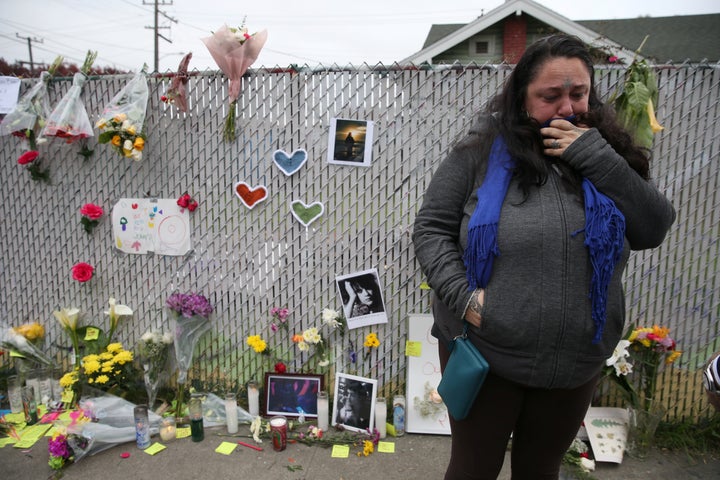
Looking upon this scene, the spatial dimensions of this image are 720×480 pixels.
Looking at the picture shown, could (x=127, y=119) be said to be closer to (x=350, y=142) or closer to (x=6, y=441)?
(x=350, y=142)

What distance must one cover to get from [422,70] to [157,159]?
1.80 m

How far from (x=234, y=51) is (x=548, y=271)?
2282 mm

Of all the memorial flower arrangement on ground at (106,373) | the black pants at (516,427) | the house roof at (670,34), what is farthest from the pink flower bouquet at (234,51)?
the house roof at (670,34)

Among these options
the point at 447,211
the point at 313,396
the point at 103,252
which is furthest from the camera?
the point at 103,252

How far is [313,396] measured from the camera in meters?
2.89

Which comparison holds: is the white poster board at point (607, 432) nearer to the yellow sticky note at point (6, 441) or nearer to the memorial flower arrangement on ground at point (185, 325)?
the memorial flower arrangement on ground at point (185, 325)

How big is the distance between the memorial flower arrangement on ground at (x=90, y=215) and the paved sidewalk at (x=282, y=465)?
1.38 metres

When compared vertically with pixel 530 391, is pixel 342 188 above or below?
above

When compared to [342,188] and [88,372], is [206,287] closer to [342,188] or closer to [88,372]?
[88,372]

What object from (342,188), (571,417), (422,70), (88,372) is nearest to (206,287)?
(88,372)

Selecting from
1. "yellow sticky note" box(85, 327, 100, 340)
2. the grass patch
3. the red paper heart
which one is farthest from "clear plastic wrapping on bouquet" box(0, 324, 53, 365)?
the grass patch

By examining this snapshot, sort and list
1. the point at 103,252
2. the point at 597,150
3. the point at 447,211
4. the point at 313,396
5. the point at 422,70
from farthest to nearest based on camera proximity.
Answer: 1. the point at 103,252
2. the point at 313,396
3. the point at 422,70
4. the point at 447,211
5. the point at 597,150

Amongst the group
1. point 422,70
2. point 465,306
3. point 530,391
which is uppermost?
point 422,70

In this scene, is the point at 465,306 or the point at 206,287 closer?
the point at 465,306
